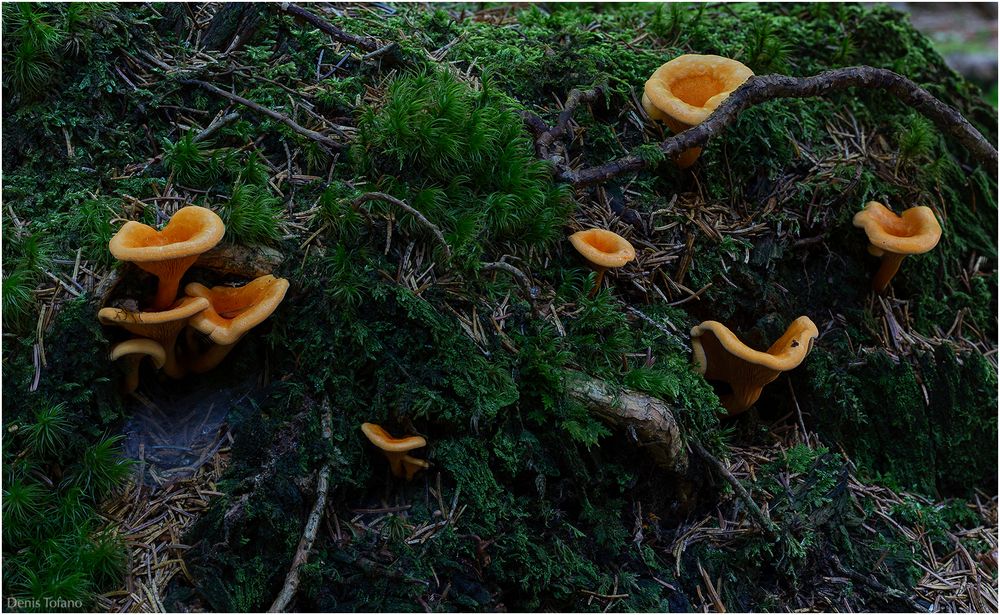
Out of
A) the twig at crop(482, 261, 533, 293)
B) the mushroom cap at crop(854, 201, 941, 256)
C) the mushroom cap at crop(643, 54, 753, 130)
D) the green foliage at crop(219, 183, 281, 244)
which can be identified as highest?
the mushroom cap at crop(643, 54, 753, 130)

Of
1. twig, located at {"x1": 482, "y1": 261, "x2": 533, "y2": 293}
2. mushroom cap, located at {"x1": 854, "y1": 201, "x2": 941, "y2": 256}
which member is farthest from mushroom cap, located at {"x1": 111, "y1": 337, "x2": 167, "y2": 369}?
mushroom cap, located at {"x1": 854, "y1": 201, "x2": 941, "y2": 256}

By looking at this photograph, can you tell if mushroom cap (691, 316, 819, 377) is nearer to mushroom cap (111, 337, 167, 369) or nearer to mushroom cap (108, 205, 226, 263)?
mushroom cap (108, 205, 226, 263)

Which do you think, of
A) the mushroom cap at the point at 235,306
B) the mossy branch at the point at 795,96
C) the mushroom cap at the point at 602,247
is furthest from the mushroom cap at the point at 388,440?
the mossy branch at the point at 795,96

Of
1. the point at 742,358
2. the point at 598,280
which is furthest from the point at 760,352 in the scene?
the point at 598,280

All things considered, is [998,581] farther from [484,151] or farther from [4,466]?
[4,466]

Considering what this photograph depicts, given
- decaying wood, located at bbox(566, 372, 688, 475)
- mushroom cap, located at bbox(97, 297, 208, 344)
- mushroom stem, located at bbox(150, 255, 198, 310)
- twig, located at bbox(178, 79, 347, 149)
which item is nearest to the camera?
mushroom cap, located at bbox(97, 297, 208, 344)
